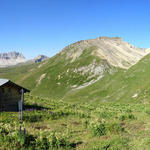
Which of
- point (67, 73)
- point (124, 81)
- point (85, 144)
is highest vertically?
point (67, 73)

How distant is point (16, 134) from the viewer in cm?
1198

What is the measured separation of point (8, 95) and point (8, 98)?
512 mm

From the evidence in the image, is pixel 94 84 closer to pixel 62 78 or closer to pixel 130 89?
pixel 130 89

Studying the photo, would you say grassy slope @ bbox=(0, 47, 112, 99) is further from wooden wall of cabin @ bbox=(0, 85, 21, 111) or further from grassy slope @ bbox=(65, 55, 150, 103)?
wooden wall of cabin @ bbox=(0, 85, 21, 111)

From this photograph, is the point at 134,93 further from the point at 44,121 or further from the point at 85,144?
the point at 85,144

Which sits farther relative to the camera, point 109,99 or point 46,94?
point 46,94

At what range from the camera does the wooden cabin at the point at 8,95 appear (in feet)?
92.9

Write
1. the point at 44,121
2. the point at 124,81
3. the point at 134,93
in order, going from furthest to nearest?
the point at 124,81, the point at 134,93, the point at 44,121

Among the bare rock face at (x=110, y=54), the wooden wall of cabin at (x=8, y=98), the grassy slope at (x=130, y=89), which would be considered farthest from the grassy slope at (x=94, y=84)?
the wooden wall of cabin at (x=8, y=98)

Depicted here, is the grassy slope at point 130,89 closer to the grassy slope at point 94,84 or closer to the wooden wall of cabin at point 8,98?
the grassy slope at point 94,84

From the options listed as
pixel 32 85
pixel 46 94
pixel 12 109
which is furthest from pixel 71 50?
pixel 12 109

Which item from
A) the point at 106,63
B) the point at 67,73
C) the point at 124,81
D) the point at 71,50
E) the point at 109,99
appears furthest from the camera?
the point at 71,50

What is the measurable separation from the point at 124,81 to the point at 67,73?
60618 mm

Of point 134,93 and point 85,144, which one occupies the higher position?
point 134,93
